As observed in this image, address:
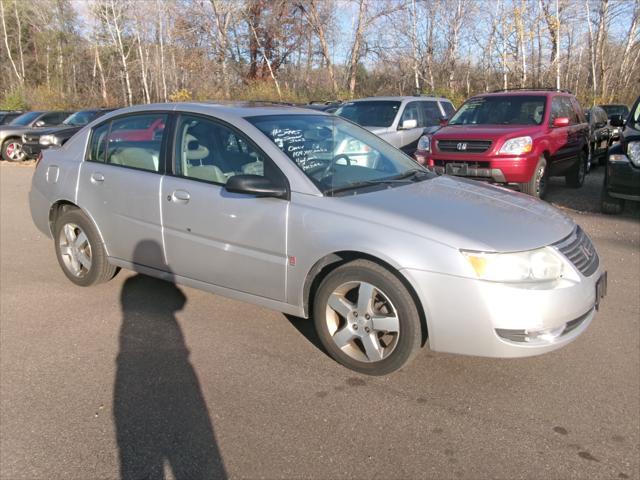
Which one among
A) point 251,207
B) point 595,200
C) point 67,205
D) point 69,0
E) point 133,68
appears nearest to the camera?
point 251,207

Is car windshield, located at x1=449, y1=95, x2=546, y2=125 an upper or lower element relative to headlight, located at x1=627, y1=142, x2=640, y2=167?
upper

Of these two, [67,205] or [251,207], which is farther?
[67,205]

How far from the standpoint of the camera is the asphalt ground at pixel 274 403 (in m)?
2.67

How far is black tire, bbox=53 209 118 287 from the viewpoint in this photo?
15.9ft

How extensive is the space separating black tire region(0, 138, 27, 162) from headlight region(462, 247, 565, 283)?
18.4 metres

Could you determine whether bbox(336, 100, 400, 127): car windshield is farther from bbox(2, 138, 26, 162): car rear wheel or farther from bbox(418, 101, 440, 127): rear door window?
bbox(2, 138, 26, 162): car rear wheel

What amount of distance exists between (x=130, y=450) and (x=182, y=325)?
155 centimetres

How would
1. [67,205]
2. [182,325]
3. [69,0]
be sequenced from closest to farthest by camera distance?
[182,325] < [67,205] < [69,0]

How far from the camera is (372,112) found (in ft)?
36.2

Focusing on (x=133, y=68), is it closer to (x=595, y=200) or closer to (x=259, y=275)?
(x=595, y=200)

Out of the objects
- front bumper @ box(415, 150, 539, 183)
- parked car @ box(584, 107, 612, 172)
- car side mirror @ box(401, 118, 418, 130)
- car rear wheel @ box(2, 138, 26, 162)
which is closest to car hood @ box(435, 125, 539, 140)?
front bumper @ box(415, 150, 539, 183)

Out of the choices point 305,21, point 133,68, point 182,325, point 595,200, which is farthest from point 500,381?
point 133,68

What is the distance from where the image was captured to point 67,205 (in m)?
5.09

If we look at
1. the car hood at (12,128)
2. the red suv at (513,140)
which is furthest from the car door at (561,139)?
the car hood at (12,128)
